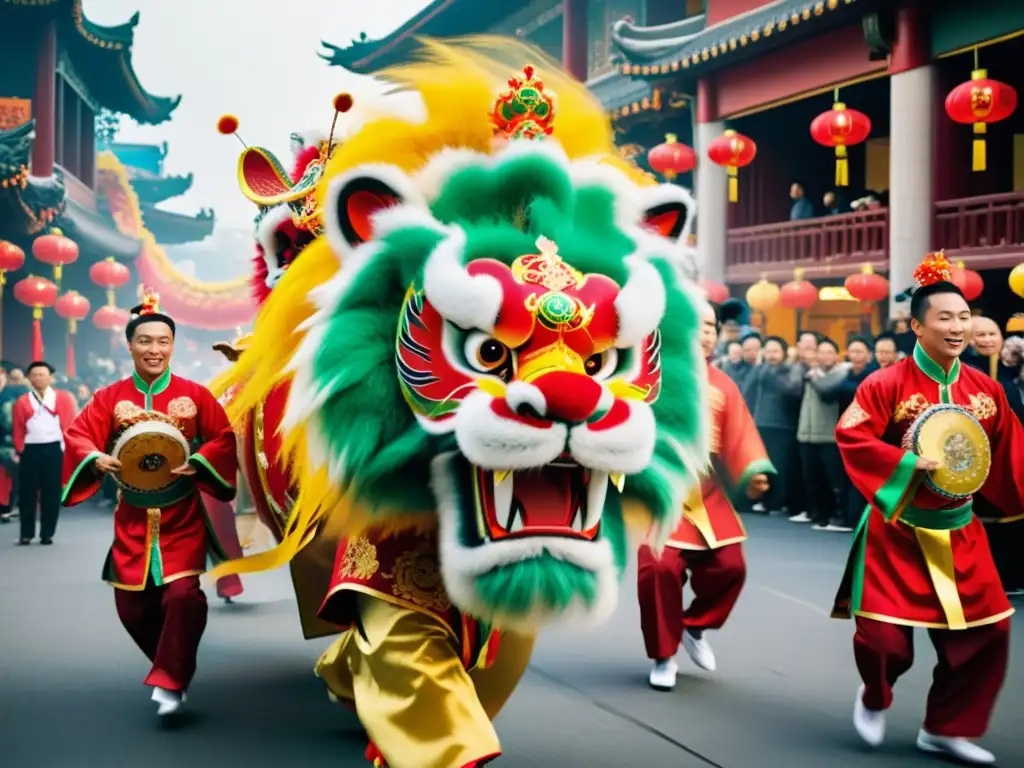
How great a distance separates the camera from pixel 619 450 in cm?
319

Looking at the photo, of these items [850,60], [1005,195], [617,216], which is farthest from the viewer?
[850,60]

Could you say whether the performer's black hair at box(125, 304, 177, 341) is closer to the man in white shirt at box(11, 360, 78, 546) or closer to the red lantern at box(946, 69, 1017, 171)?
the man in white shirt at box(11, 360, 78, 546)

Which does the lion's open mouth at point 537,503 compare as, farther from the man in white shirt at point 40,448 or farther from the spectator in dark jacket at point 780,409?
the spectator in dark jacket at point 780,409

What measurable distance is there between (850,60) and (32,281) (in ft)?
36.1

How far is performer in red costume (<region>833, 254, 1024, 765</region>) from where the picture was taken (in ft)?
15.8

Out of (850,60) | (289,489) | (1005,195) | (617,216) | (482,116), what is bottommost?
(289,489)

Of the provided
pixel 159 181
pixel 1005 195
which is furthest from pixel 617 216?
pixel 159 181

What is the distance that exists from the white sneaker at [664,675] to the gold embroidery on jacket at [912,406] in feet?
5.31

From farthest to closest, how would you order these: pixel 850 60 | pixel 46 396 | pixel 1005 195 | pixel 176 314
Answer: pixel 176 314
pixel 850 60
pixel 1005 195
pixel 46 396

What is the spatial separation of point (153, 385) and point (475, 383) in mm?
2556

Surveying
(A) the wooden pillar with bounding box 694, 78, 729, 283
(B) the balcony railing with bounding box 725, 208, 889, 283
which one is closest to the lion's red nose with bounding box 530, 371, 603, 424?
(B) the balcony railing with bounding box 725, 208, 889, 283

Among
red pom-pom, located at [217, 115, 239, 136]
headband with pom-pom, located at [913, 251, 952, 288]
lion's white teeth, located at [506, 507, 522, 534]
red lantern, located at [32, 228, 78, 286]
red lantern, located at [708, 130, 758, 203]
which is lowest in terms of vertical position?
lion's white teeth, located at [506, 507, 522, 534]

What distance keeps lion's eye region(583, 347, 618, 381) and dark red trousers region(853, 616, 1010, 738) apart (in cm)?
198

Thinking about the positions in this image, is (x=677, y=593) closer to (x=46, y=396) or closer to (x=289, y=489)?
(x=289, y=489)
